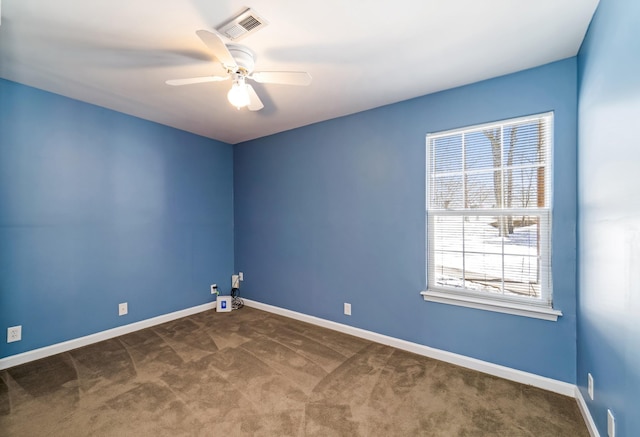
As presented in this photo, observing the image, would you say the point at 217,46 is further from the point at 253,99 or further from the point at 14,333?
the point at 14,333

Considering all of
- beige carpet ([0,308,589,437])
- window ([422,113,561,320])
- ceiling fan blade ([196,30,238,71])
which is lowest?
beige carpet ([0,308,589,437])

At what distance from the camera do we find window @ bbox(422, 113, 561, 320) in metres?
2.14

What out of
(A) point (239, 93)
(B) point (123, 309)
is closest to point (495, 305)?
(A) point (239, 93)

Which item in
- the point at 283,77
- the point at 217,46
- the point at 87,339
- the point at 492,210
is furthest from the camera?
the point at 87,339

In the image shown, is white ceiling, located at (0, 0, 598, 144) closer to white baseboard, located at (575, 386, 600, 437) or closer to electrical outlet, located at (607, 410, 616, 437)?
electrical outlet, located at (607, 410, 616, 437)

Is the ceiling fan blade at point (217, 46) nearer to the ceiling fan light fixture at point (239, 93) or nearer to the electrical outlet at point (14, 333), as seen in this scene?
the ceiling fan light fixture at point (239, 93)

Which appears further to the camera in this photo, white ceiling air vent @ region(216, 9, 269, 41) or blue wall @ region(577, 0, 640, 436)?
white ceiling air vent @ region(216, 9, 269, 41)

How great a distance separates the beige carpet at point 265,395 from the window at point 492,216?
68 centimetres

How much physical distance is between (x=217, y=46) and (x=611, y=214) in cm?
233

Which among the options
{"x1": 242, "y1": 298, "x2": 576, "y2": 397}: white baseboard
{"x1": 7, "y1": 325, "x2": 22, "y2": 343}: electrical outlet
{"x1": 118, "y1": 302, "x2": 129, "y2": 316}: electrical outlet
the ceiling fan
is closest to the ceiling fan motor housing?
the ceiling fan

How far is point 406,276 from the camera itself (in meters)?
2.75

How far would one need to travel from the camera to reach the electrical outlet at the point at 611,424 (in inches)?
52.3

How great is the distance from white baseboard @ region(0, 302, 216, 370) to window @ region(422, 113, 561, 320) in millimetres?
3147

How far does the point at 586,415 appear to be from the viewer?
175 cm
